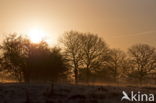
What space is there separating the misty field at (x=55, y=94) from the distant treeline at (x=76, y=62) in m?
12.4

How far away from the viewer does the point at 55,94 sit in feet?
117

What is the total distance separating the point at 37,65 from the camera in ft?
182

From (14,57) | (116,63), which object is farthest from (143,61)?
(14,57)

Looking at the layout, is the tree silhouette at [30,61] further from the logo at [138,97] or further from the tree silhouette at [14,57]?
the logo at [138,97]

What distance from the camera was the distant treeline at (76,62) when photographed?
182 feet

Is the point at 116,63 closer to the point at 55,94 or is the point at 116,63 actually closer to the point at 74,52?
the point at 74,52

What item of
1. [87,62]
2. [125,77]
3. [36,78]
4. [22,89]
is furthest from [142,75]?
[22,89]

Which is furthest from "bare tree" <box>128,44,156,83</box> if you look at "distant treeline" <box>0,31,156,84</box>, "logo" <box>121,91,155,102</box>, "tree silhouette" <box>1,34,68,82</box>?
"logo" <box>121,91,155,102</box>

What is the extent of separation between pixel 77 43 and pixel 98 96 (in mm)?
42794

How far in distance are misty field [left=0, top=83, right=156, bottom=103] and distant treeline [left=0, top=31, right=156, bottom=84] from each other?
487 inches

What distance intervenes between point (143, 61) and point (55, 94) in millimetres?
52193

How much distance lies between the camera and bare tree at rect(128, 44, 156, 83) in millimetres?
83188

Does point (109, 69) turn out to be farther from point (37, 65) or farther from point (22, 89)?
point (22, 89)

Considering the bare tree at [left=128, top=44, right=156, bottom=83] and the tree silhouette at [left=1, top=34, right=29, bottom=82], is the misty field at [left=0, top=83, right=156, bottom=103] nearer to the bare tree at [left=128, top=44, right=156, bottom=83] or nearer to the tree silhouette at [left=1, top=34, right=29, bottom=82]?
the tree silhouette at [left=1, top=34, right=29, bottom=82]
